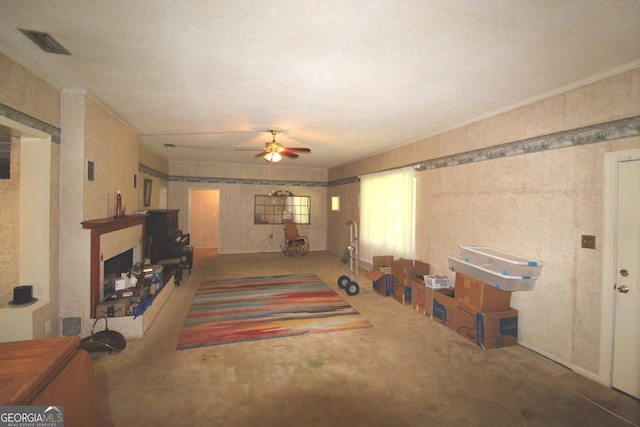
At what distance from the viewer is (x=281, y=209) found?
8.84 meters

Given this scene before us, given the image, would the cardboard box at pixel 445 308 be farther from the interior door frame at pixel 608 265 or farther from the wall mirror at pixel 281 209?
the wall mirror at pixel 281 209

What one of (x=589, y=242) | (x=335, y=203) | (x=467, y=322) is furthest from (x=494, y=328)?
(x=335, y=203)

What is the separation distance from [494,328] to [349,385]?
1.71 m

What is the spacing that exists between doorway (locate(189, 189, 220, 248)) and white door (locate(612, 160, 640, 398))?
29.7 ft


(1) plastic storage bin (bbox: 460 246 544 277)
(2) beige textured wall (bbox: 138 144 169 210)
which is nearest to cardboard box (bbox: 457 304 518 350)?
(1) plastic storage bin (bbox: 460 246 544 277)

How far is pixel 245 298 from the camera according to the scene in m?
4.48

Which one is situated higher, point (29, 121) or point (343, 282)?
point (29, 121)

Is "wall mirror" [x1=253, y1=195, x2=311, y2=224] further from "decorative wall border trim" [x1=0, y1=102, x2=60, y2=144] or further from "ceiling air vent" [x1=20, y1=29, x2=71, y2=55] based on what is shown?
"ceiling air vent" [x1=20, y1=29, x2=71, y2=55]

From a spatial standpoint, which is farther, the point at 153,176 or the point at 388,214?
the point at 153,176

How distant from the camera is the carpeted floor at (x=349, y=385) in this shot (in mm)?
2027

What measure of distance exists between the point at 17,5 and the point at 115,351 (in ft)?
9.32

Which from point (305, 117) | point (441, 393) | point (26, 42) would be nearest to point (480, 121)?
point (305, 117)

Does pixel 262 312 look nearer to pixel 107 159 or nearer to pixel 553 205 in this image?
pixel 107 159

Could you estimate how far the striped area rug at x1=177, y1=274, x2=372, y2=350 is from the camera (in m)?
3.30
